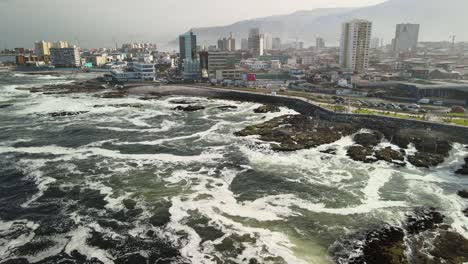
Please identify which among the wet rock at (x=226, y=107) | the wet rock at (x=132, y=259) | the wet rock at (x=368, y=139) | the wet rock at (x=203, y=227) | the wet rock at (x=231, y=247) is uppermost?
the wet rock at (x=226, y=107)

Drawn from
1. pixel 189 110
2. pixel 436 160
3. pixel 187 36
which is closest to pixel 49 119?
pixel 189 110

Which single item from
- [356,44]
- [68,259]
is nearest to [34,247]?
[68,259]

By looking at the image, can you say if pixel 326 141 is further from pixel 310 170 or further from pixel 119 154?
pixel 119 154

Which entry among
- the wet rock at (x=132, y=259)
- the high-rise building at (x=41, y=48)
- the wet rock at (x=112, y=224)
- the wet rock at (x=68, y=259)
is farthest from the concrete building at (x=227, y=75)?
the high-rise building at (x=41, y=48)

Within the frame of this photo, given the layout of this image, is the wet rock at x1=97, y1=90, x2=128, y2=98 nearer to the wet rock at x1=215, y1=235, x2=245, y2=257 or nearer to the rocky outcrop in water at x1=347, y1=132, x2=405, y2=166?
the rocky outcrop in water at x1=347, y1=132, x2=405, y2=166

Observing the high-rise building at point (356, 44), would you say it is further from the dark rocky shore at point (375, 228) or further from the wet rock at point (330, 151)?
the wet rock at point (330, 151)

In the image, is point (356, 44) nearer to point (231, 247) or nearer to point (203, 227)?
point (203, 227)

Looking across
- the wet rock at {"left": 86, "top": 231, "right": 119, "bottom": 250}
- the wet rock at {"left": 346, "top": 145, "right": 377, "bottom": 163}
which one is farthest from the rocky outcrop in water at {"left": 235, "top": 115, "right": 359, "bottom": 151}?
the wet rock at {"left": 86, "top": 231, "right": 119, "bottom": 250}
